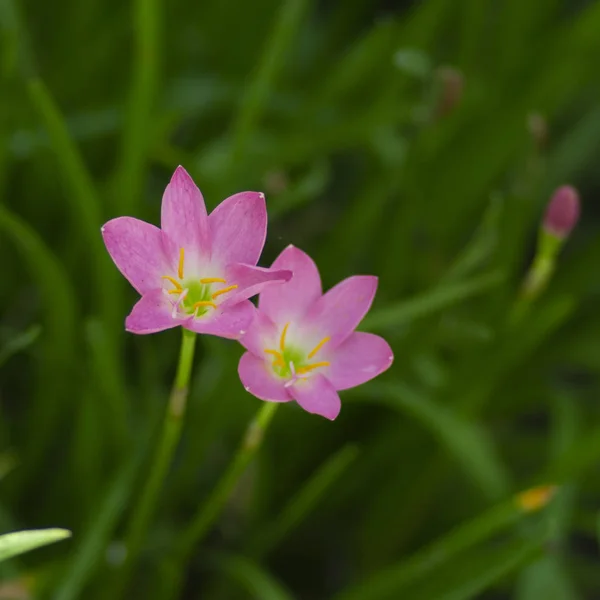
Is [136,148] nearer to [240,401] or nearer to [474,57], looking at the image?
[240,401]

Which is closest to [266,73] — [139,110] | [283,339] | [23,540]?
[139,110]

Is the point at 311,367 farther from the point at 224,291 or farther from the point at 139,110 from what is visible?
the point at 139,110

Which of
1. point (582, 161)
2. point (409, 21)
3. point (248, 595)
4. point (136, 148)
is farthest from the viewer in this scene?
point (582, 161)

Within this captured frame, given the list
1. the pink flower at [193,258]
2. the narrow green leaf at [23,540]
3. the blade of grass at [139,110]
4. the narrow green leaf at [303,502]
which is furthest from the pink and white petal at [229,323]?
the blade of grass at [139,110]

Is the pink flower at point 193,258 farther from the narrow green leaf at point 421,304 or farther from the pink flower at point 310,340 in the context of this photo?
the narrow green leaf at point 421,304

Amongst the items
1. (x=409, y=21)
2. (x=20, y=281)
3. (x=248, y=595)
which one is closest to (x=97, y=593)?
(x=248, y=595)

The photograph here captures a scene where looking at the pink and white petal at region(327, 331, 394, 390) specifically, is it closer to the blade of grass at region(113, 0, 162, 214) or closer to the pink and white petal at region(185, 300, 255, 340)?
the pink and white petal at region(185, 300, 255, 340)
